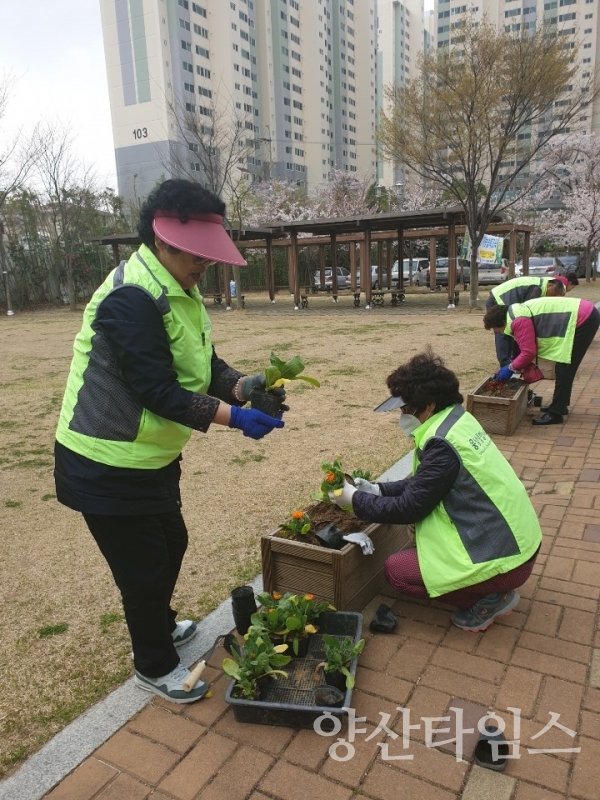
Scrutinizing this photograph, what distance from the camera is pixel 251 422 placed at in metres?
1.96

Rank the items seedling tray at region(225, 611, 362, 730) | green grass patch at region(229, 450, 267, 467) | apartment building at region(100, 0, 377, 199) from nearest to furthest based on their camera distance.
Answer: seedling tray at region(225, 611, 362, 730), green grass patch at region(229, 450, 267, 467), apartment building at region(100, 0, 377, 199)

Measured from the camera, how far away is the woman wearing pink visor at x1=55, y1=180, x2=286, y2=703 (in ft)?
5.97

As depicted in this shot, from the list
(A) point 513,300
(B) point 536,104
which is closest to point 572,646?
(A) point 513,300

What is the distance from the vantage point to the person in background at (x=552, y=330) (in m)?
5.27

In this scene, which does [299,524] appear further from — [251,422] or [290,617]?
[251,422]

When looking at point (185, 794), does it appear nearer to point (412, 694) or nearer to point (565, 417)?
point (412, 694)

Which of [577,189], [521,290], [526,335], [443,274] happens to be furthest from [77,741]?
[577,189]

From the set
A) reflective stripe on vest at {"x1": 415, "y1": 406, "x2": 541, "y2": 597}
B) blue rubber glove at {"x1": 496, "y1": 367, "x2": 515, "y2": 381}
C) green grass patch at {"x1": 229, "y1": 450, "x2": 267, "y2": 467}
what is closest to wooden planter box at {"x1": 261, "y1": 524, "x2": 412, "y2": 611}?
reflective stripe on vest at {"x1": 415, "y1": 406, "x2": 541, "y2": 597}

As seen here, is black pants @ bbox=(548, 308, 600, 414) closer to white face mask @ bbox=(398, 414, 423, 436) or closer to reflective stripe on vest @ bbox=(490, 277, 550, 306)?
reflective stripe on vest @ bbox=(490, 277, 550, 306)

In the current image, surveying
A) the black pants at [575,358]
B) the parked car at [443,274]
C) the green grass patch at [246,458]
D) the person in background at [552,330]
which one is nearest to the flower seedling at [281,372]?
the green grass patch at [246,458]

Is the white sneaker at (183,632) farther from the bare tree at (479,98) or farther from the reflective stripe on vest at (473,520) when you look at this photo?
the bare tree at (479,98)

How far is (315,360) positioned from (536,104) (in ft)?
35.4

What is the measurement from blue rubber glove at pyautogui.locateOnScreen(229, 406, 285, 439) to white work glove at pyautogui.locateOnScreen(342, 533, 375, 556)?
2.72ft

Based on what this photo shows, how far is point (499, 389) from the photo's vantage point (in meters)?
5.61
